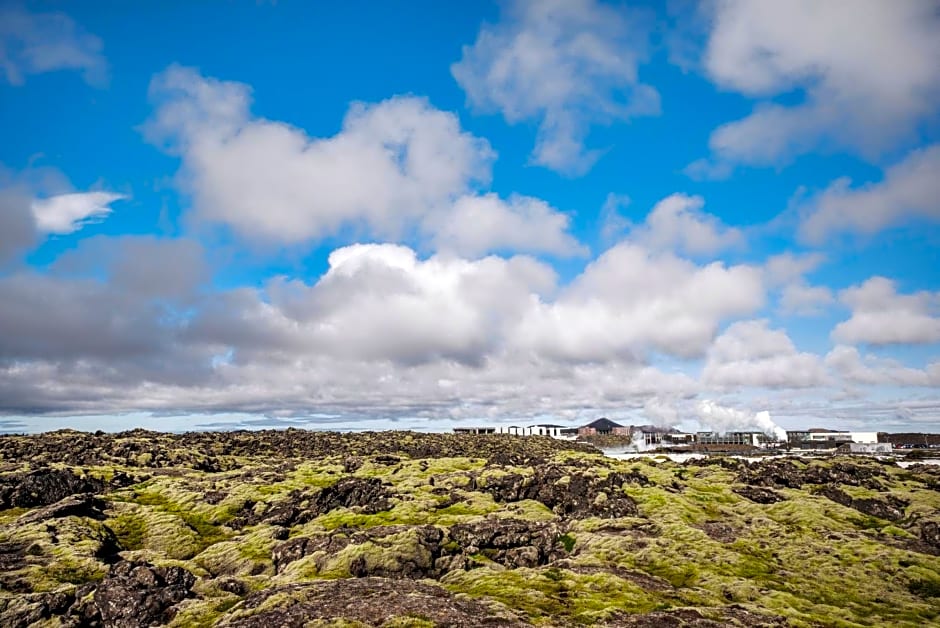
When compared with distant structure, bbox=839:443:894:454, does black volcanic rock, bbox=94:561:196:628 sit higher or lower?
higher

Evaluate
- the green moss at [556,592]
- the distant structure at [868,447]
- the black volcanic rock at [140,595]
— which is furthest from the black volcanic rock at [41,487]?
the distant structure at [868,447]

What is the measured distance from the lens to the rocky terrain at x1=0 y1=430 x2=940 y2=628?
28641 mm

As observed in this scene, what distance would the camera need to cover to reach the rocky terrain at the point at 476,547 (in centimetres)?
2864

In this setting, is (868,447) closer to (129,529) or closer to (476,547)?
(476,547)

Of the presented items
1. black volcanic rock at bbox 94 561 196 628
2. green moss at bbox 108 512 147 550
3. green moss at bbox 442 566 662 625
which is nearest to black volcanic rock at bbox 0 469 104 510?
green moss at bbox 108 512 147 550

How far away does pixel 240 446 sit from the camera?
12912 cm

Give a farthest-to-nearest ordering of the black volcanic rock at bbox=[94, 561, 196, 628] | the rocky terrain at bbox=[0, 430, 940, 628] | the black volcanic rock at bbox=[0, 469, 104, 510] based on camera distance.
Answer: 1. the black volcanic rock at bbox=[0, 469, 104, 510]
2. the black volcanic rock at bbox=[94, 561, 196, 628]
3. the rocky terrain at bbox=[0, 430, 940, 628]

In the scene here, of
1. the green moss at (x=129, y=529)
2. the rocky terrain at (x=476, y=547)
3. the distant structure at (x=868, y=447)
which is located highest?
the rocky terrain at (x=476, y=547)

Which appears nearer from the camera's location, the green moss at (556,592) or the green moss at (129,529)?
the green moss at (556,592)

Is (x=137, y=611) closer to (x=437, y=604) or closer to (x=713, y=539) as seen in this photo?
(x=437, y=604)

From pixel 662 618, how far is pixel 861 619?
11.6 metres

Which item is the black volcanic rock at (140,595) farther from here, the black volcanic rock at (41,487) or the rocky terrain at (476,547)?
the black volcanic rock at (41,487)

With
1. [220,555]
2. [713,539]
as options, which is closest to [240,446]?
[220,555]

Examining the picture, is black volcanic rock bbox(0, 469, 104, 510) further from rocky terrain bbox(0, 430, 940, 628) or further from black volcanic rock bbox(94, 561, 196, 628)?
black volcanic rock bbox(94, 561, 196, 628)
